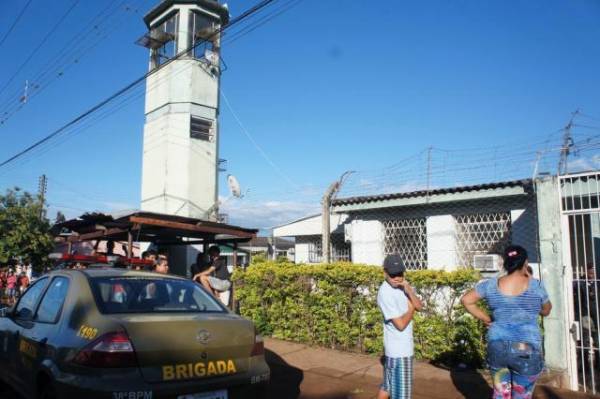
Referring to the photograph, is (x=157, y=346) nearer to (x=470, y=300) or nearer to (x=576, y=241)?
(x=470, y=300)

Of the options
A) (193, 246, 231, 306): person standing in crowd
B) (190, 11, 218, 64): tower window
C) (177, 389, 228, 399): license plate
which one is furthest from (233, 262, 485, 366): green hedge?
(190, 11, 218, 64): tower window

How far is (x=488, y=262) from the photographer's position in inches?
345

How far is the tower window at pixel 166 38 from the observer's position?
68.2 ft

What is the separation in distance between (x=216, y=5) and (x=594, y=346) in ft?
65.0

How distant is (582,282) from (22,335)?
6.27 meters

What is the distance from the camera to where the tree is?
66.0 feet

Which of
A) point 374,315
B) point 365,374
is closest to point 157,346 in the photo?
point 365,374

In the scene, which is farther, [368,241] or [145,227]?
[368,241]

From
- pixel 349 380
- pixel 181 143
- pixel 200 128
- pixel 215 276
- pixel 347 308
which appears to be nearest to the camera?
pixel 349 380

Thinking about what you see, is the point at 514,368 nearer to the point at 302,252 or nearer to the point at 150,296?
the point at 150,296

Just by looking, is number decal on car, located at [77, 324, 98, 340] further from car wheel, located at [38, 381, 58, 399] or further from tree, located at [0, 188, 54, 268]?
tree, located at [0, 188, 54, 268]

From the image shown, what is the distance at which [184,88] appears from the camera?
19562 mm

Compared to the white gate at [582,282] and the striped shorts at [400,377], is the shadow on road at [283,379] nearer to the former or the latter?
the striped shorts at [400,377]

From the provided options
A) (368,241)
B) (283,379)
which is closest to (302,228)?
(368,241)
